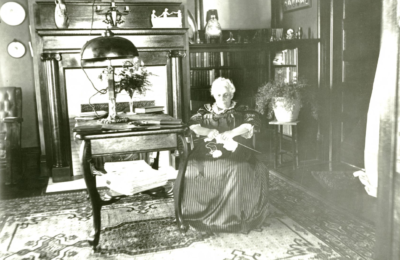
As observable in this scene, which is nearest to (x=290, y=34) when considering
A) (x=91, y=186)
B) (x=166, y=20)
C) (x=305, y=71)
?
(x=305, y=71)

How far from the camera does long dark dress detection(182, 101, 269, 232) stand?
3.18 metres

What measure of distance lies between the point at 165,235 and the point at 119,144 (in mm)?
794

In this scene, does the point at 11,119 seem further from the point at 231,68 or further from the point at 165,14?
the point at 231,68

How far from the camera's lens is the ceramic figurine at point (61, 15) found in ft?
15.5

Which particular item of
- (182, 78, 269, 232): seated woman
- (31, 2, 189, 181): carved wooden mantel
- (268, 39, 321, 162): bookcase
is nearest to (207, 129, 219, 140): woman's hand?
(182, 78, 269, 232): seated woman

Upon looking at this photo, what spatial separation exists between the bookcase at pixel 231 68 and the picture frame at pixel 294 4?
0.70 m

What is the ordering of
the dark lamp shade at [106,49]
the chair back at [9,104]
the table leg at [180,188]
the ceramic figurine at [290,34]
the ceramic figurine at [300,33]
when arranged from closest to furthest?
the dark lamp shade at [106,49] → the table leg at [180,188] → the chair back at [9,104] → the ceramic figurine at [300,33] → the ceramic figurine at [290,34]

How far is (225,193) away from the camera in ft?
10.5

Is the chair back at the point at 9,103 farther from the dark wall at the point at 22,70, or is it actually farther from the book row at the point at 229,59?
the book row at the point at 229,59

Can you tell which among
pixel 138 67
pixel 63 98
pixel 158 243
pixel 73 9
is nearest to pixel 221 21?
pixel 73 9

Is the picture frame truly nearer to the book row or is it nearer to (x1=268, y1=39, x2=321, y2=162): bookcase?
(x1=268, y1=39, x2=321, y2=162): bookcase

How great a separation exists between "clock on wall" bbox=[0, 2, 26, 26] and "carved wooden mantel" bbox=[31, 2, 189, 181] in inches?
65.1

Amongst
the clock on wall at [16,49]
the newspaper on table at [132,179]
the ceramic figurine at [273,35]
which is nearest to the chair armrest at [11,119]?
the clock on wall at [16,49]

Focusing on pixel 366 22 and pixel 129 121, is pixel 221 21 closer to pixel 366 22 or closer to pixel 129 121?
pixel 366 22
